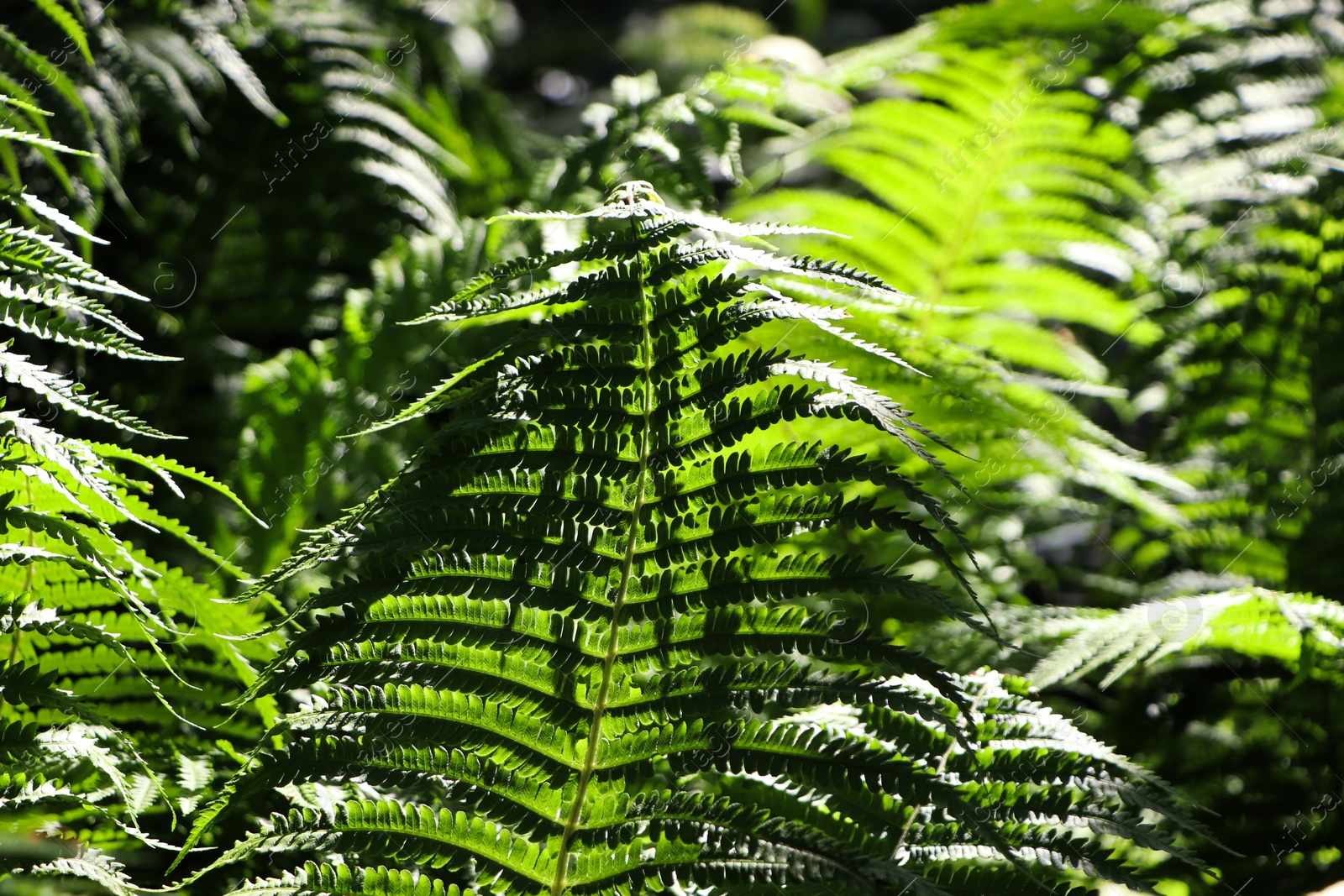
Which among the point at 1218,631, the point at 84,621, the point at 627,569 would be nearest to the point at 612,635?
the point at 627,569

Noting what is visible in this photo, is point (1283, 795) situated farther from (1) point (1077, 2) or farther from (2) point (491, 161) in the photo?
(2) point (491, 161)

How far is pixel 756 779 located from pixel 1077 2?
1.48m

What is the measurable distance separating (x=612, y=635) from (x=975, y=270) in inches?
44.6

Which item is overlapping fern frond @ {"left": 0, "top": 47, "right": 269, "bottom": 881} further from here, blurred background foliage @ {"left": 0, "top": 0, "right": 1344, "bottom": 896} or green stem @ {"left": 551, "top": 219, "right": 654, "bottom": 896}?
green stem @ {"left": 551, "top": 219, "right": 654, "bottom": 896}

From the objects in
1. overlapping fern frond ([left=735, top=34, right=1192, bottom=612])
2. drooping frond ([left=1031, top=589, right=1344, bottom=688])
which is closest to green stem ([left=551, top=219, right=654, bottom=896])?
drooping frond ([left=1031, top=589, right=1344, bottom=688])

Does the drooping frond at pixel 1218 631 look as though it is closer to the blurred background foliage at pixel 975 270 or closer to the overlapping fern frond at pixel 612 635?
the blurred background foliage at pixel 975 270

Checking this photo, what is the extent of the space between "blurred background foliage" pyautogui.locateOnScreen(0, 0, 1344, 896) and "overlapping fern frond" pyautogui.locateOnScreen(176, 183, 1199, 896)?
260 millimetres

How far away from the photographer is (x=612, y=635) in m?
0.75

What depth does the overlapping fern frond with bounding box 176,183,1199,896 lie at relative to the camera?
71cm

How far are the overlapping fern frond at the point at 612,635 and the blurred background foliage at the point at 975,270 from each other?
0.26 m

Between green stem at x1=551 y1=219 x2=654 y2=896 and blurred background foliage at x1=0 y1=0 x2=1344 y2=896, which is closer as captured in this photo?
green stem at x1=551 y1=219 x2=654 y2=896

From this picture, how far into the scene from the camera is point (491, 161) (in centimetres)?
193

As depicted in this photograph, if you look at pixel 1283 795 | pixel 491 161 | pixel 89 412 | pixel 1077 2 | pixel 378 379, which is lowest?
pixel 1283 795

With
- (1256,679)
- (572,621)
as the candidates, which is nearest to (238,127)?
(572,621)
